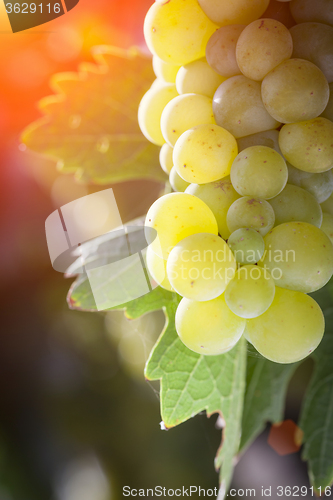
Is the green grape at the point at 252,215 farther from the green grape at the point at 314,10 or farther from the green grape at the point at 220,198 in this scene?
the green grape at the point at 314,10

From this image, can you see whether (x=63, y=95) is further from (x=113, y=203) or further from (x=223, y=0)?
(x=223, y=0)

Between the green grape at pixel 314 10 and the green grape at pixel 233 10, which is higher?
the green grape at pixel 233 10

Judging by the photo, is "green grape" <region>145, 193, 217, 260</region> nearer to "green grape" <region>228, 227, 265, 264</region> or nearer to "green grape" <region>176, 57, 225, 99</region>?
"green grape" <region>228, 227, 265, 264</region>

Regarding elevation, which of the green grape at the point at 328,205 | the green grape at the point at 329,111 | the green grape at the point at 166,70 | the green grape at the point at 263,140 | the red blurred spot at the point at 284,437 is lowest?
the red blurred spot at the point at 284,437

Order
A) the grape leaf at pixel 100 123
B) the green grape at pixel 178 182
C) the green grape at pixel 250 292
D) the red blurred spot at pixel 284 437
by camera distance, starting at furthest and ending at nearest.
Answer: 1. the red blurred spot at pixel 284 437
2. the grape leaf at pixel 100 123
3. the green grape at pixel 178 182
4. the green grape at pixel 250 292

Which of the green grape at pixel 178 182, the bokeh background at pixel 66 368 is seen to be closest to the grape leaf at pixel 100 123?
the bokeh background at pixel 66 368

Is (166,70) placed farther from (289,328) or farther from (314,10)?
(289,328)
